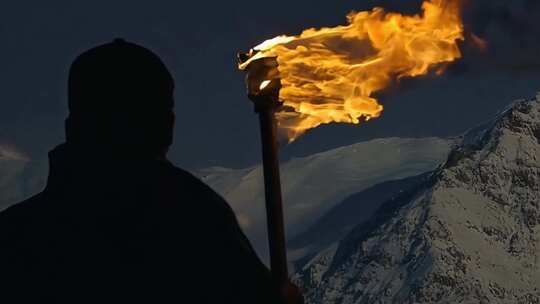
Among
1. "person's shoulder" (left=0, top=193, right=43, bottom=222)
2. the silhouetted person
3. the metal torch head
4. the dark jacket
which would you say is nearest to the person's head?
the silhouetted person

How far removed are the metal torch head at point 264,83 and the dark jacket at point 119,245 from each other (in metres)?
1.83

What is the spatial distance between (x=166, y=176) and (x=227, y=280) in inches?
23.4

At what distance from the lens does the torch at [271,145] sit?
821 cm

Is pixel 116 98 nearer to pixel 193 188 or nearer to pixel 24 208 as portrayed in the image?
pixel 193 188

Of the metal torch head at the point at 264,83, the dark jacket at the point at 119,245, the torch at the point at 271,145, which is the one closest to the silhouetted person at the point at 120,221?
the dark jacket at the point at 119,245

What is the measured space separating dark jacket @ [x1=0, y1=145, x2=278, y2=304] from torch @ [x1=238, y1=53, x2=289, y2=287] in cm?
107

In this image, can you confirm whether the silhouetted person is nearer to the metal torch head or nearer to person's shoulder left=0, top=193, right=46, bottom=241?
person's shoulder left=0, top=193, right=46, bottom=241

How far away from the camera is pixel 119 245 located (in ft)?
21.9

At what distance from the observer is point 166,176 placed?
271 inches

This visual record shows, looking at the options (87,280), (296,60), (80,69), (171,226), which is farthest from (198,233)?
(296,60)

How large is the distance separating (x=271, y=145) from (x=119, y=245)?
6.27ft

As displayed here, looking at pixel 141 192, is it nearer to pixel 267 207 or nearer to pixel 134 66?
pixel 134 66

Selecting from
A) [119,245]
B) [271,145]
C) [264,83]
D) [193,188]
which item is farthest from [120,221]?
[264,83]

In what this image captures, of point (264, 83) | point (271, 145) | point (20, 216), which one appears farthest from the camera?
point (264, 83)
